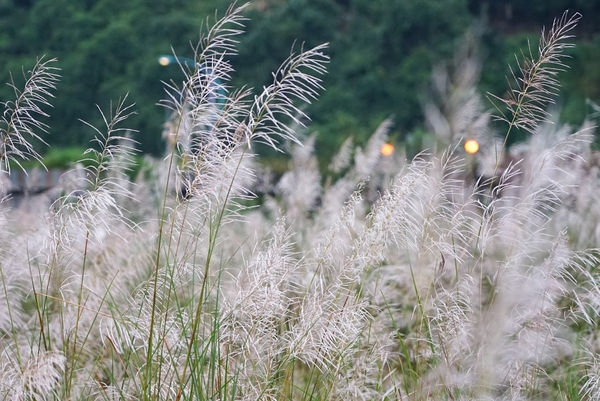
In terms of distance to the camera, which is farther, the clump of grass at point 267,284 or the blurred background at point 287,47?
the blurred background at point 287,47

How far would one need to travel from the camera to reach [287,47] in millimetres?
32156

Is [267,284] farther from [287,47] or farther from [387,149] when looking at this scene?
[287,47]

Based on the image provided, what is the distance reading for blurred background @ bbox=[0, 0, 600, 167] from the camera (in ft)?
97.7

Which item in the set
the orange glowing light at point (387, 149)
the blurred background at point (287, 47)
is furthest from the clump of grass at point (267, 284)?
the blurred background at point (287, 47)

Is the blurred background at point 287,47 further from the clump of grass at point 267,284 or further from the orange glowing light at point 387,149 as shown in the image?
the clump of grass at point 267,284

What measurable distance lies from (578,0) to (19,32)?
946 inches

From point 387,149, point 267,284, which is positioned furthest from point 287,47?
point 267,284

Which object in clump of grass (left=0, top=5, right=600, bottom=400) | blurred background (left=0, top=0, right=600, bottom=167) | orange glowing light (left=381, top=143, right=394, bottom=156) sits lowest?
blurred background (left=0, top=0, right=600, bottom=167)

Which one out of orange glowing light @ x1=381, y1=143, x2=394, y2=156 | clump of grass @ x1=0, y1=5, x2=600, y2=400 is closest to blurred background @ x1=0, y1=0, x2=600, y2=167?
orange glowing light @ x1=381, y1=143, x2=394, y2=156

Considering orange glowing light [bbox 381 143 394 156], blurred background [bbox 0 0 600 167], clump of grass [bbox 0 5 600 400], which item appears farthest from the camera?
blurred background [bbox 0 0 600 167]

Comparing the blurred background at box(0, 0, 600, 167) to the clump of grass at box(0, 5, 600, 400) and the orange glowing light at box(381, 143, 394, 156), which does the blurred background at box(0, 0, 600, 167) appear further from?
the clump of grass at box(0, 5, 600, 400)

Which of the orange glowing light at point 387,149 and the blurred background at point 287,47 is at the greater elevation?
the orange glowing light at point 387,149

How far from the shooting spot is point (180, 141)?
1.64 m

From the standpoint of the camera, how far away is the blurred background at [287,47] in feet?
97.7
